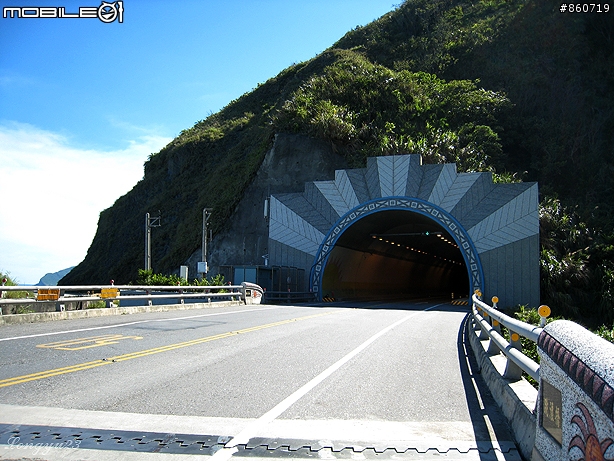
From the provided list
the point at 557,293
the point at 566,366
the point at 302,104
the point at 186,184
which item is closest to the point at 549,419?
the point at 566,366

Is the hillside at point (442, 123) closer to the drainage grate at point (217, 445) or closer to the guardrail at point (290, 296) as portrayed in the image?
the guardrail at point (290, 296)

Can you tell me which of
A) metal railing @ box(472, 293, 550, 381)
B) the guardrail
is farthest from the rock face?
metal railing @ box(472, 293, 550, 381)

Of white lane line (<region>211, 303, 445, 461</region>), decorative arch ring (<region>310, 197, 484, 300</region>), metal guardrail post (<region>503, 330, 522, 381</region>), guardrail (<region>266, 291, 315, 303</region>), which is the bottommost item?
guardrail (<region>266, 291, 315, 303</region>)

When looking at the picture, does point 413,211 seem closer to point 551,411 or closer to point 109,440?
point 109,440

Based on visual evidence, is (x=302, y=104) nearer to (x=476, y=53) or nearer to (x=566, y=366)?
(x=476, y=53)

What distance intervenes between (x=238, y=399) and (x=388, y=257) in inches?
1822

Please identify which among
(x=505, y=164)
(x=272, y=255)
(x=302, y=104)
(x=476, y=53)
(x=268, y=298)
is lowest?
(x=268, y=298)

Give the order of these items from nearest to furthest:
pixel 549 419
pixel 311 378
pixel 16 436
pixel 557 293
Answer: pixel 549 419, pixel 16 436, pixel 311 378, pixel 557 293

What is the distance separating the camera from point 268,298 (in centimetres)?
3484

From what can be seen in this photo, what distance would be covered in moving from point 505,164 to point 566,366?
52.4 meters

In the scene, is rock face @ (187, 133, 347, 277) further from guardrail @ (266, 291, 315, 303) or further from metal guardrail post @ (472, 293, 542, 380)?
metal guardrail post @ (472, 293, 542, 380)

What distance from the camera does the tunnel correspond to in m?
41.0

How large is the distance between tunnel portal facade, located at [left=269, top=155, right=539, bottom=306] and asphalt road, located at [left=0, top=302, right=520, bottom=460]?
2337 centimetres

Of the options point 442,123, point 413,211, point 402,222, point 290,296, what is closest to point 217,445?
point 290,296
